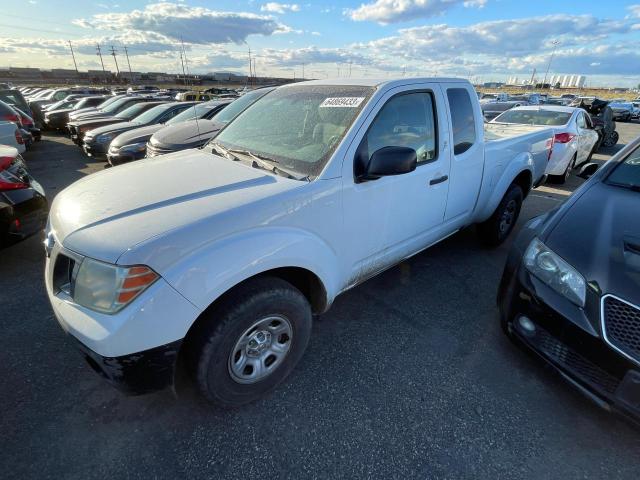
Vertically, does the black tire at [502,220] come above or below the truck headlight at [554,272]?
below

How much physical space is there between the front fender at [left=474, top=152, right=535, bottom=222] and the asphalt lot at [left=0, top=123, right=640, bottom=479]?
4.54ft

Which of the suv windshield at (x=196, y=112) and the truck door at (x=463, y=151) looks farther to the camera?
the suv windshield at (x=196, y=112)

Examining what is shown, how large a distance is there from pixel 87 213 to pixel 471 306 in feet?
10.1

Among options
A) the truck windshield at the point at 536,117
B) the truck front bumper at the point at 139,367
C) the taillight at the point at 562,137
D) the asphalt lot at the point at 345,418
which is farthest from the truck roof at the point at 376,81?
the truck windshield at the point at 536,117

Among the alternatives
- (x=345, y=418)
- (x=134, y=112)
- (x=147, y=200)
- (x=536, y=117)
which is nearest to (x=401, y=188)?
(x=345, y=418)

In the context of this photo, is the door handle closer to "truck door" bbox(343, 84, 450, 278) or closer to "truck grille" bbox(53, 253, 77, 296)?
"truck door" bbox(343, 84, 450, 278)

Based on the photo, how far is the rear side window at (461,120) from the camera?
10.0 ft

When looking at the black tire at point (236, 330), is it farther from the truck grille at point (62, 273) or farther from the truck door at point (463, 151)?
the truck door at point (463, 151)

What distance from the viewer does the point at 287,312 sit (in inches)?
80.7

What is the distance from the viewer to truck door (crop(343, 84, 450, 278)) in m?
2.31

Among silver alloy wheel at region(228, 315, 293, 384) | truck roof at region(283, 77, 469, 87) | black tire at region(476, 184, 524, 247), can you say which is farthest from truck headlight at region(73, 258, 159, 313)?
black tire at region(476, 184, 524, 247)

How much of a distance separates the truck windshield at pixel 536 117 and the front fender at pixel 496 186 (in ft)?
14.7

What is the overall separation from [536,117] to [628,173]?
5.88 metres

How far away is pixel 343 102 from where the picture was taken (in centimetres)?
242
